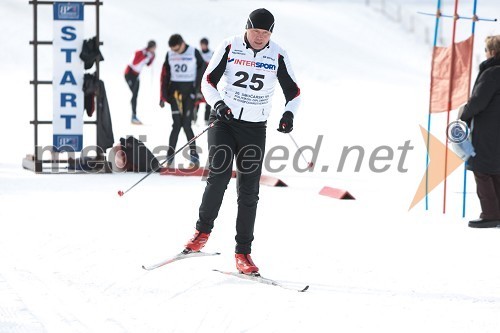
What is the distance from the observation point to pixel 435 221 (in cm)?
792

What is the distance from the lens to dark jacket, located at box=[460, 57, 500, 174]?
24.2 feet

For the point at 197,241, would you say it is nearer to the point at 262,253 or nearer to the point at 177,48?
the point at 262,253

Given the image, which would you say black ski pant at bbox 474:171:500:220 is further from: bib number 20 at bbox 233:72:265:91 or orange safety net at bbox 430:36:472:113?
bib number 20 at bbox 233:72:265:91

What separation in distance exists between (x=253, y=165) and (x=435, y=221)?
2.71 meters

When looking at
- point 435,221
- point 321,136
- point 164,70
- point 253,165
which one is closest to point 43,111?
point 321,136

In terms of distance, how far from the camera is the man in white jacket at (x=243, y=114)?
571 centimetres

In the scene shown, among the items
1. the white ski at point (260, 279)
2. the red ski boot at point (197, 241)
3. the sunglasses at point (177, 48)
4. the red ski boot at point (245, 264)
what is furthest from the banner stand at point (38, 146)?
the white ski at point (260, 279)

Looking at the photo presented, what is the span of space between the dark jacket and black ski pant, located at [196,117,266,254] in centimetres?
235

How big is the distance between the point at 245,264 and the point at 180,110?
5.78m

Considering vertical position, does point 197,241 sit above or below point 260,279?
above

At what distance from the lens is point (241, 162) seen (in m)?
5.79

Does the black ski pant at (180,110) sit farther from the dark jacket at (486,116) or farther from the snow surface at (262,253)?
the dark jacket at (486,116)

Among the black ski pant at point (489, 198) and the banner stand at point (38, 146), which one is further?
the banner stand at point (38, 146)

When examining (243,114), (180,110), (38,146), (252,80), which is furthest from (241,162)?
(38,146)
